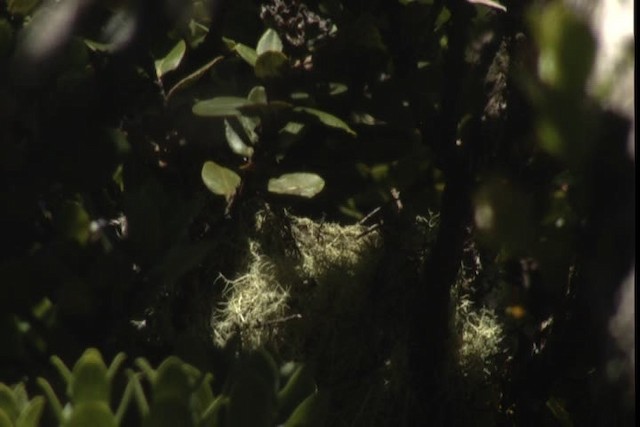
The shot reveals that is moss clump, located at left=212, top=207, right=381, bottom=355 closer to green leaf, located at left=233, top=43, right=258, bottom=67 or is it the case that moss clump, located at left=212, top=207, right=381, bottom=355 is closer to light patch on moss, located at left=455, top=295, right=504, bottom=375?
light patch on moss, located at left=455, top=295, right=504, bottom=375

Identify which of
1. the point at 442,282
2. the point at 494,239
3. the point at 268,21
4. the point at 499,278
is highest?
the point at 494,239

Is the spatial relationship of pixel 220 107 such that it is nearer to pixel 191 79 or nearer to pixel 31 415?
pixel 191 79

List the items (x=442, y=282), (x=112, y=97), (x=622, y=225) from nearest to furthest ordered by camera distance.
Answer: (x=622, y=225) < (x=112, y=97) < (x=442, y=282)

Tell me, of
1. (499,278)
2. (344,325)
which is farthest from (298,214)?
(499,278)

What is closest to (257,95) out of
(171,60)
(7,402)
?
(171,60)

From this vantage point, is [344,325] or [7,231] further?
[344,325]

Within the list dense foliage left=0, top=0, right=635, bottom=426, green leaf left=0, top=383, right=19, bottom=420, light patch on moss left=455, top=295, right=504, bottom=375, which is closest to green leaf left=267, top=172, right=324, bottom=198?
dense foliage left=0, top=0, right=635, bottom=426

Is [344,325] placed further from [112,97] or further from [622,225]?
[622,225]
